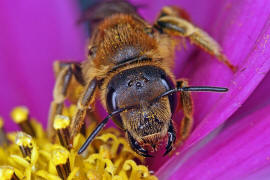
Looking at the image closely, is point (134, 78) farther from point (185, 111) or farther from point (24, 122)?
point (24, 122)

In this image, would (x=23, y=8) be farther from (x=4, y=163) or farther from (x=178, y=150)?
(x=178, y=150)

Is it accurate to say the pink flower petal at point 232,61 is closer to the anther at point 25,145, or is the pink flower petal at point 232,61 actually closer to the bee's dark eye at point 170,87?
the bee's dark eye at point 170,87

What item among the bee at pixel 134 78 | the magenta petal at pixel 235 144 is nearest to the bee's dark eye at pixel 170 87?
the bee at pixel 134 78

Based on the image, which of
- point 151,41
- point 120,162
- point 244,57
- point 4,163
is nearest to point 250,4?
point 244,57

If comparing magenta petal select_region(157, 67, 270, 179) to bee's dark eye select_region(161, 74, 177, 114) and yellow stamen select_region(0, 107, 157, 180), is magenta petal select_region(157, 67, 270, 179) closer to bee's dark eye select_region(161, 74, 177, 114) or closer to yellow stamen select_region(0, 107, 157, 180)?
yellow stamen select_region(0, 107, 157, 180)

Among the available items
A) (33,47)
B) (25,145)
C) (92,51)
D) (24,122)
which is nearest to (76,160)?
(25,145)

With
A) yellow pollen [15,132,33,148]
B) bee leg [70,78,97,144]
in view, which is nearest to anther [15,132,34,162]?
yellow pollen [15,132,33,148]
